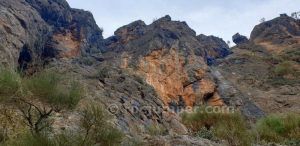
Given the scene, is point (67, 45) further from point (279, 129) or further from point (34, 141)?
point (34, 141)

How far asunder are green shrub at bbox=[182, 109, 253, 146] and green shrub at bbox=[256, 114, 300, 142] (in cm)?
76

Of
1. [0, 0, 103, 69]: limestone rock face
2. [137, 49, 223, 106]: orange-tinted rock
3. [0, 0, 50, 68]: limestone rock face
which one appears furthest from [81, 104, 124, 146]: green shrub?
[137, 49, 223, 106]: orange-tinted rock

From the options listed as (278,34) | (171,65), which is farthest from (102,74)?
(278,34)

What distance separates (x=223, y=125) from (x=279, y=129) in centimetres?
285

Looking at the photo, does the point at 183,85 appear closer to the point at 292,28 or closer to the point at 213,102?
the point at 213,102

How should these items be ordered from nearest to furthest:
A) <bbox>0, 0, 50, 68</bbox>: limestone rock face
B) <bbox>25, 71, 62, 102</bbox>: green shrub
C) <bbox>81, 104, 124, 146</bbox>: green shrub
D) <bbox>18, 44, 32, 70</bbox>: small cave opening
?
<bbox>81, 104, 124, 146</bbox>: green shrub, <bbox>25, 71, 62, 102</bbox>: green shrub, <bbox>0, 0, 50, 68</bbox>: limestone rock face, <bbox>18, 44, 32, 70</bbox>: small cave opening

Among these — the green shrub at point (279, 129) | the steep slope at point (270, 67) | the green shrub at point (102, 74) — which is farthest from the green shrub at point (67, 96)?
the steep slope at point (270, 67)

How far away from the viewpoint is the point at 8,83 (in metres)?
8.55

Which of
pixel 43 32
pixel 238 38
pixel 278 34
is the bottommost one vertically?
pixel 43 32

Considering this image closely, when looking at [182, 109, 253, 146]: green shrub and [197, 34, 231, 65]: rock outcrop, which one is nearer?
[182, 109, 253, 146]: green shrub

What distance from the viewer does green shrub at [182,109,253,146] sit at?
11.5 meters

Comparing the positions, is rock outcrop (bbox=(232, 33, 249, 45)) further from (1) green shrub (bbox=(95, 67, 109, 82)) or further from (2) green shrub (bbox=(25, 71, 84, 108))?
(2) green shrub (bbox=(25, 71, 84, 108))

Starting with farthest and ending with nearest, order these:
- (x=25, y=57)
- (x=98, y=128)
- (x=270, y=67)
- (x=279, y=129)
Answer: (x=270, y=67)
(x=25, y=57)
(x=279, y=129)
(x=98, y=128)

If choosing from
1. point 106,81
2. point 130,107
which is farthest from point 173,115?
point 106,81
